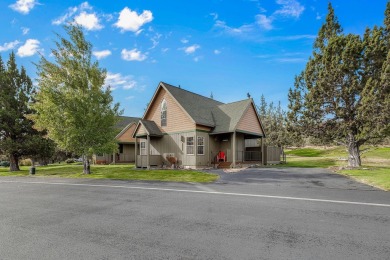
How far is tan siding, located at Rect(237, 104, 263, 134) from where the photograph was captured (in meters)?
24.8

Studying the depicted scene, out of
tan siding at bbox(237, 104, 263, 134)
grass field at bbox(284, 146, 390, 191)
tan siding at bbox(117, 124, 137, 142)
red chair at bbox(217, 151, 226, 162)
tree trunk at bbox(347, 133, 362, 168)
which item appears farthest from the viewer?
tan siding at bbox(117, 124, 137, 142)

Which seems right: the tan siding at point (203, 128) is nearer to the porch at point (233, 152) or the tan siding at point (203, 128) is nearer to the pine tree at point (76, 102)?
the porch at point (233, 152)

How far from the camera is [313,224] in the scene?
5.83 meters

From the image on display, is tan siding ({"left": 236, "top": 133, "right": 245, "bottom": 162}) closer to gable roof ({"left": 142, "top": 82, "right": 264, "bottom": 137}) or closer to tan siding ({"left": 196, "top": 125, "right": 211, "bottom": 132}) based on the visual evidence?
gable roof ({"left": 142, "top": 82, "right": 264, "bottom": 137})

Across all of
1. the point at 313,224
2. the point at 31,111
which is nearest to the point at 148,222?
the point at 313,224

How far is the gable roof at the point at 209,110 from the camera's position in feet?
77.2

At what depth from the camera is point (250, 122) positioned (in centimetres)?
2634

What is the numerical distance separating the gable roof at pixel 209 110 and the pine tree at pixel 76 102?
635cm

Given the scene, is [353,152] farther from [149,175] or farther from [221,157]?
[149,175]

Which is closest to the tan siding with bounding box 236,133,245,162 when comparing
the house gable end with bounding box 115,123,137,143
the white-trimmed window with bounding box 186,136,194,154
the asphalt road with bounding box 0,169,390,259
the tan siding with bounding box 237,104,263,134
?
the tan siding with bounding box 237,104,263,134

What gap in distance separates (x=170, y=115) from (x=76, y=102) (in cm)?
882

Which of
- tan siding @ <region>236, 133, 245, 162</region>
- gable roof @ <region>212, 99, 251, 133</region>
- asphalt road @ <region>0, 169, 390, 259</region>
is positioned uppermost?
gable roof @ <region>212, 99, 251, 133</region>

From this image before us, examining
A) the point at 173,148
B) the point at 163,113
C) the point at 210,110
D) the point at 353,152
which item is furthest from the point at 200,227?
the point at 210,110

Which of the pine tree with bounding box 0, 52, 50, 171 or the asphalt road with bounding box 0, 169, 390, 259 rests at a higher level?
the pine tree with bounding box 0, 52, 50, 171
